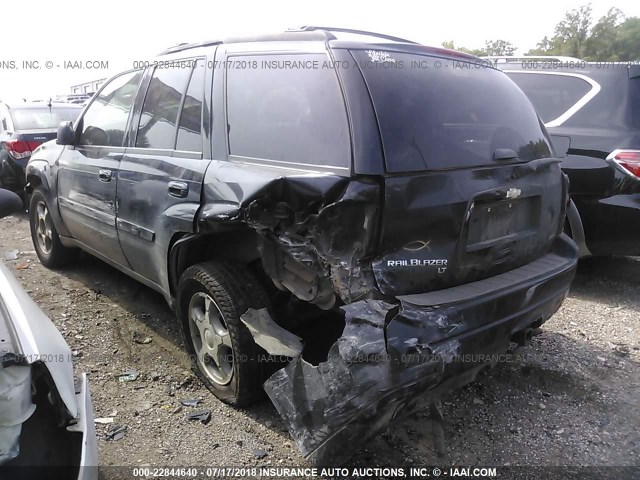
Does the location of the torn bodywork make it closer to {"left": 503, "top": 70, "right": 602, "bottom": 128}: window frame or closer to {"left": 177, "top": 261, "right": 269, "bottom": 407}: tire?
{"left": 177, "top": 261, "right": 269, "bottom": 407}: tire

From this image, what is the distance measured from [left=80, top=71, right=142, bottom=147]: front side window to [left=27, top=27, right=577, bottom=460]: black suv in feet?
1.21

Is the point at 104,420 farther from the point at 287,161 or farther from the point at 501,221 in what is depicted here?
the point at 501,221

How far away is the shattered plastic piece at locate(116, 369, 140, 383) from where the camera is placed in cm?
322

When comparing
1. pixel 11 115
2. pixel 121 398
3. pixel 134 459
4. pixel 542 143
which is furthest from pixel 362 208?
pixel 11 115

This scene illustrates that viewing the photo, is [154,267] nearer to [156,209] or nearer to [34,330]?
[156,209]

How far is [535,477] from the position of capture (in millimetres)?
2463

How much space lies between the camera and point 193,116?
3.07 m

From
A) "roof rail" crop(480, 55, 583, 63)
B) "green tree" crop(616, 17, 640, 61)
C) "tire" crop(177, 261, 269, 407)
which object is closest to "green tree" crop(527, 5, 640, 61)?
"green tree" crop(616, 17, 640, 61)

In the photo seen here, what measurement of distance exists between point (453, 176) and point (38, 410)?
1.90m

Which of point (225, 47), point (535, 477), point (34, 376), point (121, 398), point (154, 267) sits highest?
point (225, 47)

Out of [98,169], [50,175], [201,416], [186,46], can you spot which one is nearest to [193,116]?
[186,46]

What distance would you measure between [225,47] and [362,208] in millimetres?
1508

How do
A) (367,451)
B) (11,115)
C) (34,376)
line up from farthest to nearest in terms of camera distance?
(11,115) < (367,451) < (34,376)

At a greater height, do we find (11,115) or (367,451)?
(11,115)
